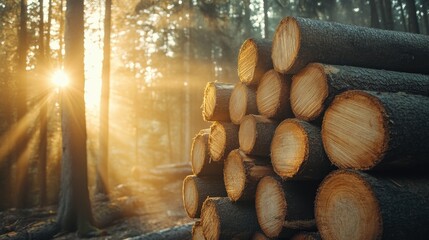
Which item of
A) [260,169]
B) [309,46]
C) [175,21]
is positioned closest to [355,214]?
[260,169]

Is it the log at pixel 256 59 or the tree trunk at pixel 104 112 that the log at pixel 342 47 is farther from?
the tree trunk at pixel 104 112

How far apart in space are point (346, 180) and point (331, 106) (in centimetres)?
55

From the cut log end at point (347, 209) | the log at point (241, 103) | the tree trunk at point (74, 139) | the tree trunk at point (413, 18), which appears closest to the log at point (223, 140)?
the log at point (241, 103)

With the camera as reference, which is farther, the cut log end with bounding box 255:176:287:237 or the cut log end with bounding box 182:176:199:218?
the cut log end with bounding box 182:176:199:218

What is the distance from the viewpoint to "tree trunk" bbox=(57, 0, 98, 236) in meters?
6.81

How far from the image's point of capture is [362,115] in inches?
76.7

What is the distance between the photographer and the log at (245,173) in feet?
9.34

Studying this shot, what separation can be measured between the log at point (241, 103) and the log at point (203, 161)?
533 millimetres

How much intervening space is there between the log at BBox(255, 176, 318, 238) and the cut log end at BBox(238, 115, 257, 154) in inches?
13.6

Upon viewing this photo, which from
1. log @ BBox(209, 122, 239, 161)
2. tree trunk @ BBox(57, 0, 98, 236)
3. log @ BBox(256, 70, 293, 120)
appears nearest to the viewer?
log @ BBox(256, 70, 293, 120)

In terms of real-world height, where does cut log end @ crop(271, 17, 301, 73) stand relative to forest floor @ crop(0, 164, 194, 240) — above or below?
above

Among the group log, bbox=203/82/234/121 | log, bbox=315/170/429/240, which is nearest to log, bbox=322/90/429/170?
log, bbox=315/170/429/240

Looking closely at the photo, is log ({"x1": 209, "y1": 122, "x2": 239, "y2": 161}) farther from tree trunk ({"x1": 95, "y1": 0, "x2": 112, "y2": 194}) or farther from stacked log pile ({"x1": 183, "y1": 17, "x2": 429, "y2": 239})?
tree trunk ({"x1": 95, "y1": 0, "x2": 112, "y2": 194})

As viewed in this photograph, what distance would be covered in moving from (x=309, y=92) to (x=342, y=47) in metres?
0.55
